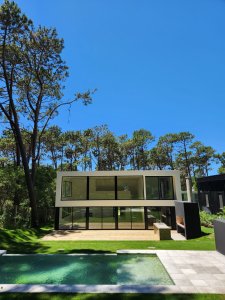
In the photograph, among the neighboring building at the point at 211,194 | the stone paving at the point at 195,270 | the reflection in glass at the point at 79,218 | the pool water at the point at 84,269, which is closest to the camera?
the stone paving at the point at 195,270

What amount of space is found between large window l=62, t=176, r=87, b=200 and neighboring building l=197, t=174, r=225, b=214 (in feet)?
40.7

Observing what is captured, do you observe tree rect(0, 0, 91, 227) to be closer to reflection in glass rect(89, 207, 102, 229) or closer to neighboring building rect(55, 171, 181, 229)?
neighboring building rect(55, 171, 181, 229)

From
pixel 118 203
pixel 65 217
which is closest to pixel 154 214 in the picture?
pixel 118 203

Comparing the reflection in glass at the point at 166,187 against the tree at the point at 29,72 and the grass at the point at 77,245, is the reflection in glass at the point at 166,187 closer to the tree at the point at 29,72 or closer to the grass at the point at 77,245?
the grass at the point at 77,245

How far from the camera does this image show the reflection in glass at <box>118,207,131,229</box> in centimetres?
2316

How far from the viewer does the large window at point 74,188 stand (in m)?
24.1

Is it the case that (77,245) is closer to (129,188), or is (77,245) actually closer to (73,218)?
(73,218)

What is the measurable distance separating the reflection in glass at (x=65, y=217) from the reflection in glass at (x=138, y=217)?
5.92m

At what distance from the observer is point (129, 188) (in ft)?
84.0

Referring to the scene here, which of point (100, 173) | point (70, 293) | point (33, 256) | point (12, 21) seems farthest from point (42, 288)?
point (12, 21)

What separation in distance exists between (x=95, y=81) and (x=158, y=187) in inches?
485

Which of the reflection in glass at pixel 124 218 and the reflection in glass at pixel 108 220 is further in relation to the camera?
the reflection in glass at pixel 108 220

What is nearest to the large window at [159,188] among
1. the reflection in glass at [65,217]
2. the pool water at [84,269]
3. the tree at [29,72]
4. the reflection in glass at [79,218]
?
the reflection in glass at [79,218]

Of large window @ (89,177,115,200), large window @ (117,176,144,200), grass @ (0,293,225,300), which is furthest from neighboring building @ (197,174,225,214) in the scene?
grass @ (0,293,225,300)
